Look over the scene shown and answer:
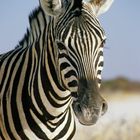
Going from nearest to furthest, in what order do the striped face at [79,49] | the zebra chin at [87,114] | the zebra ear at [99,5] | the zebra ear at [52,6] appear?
the zebra chin at [87,114]
the striped face at [79,49]
the zebra ear at [52,6]
the zebra ear at [99,5]

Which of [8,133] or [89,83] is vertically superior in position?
[89,83]

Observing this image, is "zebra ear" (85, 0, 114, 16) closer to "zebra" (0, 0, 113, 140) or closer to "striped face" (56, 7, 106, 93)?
"zebra" (0, 0, 113, 140)

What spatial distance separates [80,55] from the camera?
5.50 m

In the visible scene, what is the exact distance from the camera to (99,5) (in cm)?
615

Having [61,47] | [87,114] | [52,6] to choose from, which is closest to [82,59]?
[61,47]

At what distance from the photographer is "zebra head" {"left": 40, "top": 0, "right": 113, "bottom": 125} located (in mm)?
5314

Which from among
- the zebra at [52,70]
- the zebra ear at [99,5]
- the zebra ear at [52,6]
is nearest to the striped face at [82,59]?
the zebra at [52,70]

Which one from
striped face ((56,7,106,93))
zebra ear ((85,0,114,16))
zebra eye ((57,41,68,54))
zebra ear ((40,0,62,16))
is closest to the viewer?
striped face ((56,7,106,93))

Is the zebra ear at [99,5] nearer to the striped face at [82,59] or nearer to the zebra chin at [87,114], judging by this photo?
the striped face at [82,59]

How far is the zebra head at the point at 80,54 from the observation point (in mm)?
5314

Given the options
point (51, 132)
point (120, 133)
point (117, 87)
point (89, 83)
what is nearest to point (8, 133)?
point (51, 132)

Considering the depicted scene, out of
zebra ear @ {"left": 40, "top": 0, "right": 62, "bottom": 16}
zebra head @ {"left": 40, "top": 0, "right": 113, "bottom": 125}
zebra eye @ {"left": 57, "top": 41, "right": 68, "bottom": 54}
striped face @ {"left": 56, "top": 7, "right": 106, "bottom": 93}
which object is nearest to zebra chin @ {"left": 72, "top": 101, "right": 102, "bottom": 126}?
zebra head @ {"left": 40, "top": 0, "right": 113, "bottom": 125}

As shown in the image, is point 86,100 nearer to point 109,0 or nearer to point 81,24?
point 81,24

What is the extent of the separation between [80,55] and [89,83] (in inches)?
11.4
